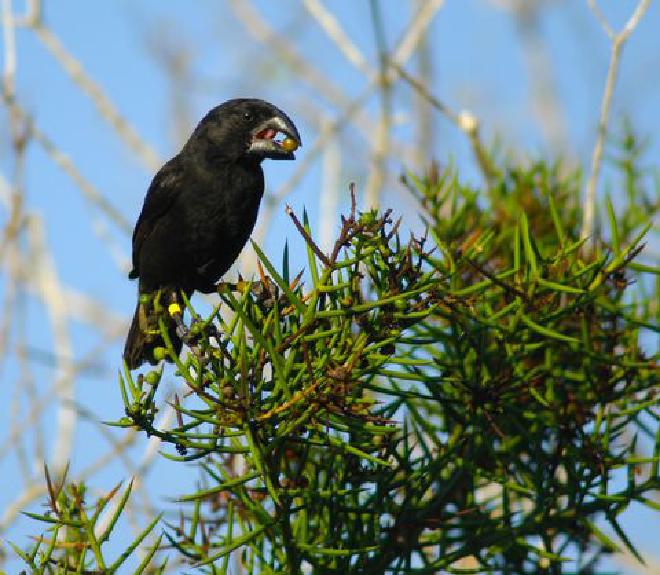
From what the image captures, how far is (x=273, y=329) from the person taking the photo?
70.9 inches

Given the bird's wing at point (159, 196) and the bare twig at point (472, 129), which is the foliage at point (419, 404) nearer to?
the bare twig at point (472, 129)

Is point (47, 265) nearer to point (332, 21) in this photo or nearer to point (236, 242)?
point (236, 242)

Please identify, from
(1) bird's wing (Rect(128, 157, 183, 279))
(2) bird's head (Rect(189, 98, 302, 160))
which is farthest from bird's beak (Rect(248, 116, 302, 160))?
(1) bird's wing (Rect(128, 157, 183, 279))

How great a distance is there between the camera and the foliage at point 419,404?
1729 mm

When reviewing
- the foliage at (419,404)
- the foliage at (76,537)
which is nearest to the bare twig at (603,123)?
the foliage at (419,404)

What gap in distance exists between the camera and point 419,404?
8.07 feet

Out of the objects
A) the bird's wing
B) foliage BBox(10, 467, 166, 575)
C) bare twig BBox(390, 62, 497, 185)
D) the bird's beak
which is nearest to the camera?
foliage BBox(10, 467, 166, 575)

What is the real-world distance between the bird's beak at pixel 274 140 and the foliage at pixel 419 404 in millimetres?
933

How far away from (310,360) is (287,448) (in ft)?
1.73

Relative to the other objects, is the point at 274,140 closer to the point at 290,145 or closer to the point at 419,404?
the point at 290,145

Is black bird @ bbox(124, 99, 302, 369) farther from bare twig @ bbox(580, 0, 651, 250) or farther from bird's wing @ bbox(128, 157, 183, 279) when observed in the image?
bare twig @ bbox(580, 0, 651, 250)

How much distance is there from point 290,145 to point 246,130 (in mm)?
313

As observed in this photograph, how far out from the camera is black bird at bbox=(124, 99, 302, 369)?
3682mm

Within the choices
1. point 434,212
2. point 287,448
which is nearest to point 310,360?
point 287,448
